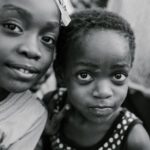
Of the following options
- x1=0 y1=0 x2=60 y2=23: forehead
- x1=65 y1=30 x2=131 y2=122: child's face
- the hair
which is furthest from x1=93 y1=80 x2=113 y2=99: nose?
x1=0 y1=0 x2=60 y2=23: forehead

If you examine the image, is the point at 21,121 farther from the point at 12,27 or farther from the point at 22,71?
the point at 12,27

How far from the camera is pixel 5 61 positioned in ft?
4.72

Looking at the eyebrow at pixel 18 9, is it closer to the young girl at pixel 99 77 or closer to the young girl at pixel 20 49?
the young girl at pixel 20 49

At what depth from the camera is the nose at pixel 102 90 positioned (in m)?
1.54

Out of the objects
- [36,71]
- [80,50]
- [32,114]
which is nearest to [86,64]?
[80,50]

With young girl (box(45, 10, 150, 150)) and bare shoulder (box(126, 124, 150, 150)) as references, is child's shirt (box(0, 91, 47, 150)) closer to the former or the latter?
young girl (box(45, 10, 150, 150))

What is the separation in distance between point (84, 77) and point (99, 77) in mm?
58

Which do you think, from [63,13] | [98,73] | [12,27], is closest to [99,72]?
[98,73]

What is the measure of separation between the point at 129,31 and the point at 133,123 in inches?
13.8

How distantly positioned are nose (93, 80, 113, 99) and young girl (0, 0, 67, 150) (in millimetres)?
188

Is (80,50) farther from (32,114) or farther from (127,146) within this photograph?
(127,146)

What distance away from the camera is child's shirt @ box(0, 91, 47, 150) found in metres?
1.58

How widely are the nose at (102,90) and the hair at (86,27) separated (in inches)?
6.6

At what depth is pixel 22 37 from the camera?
1444 millimetres
